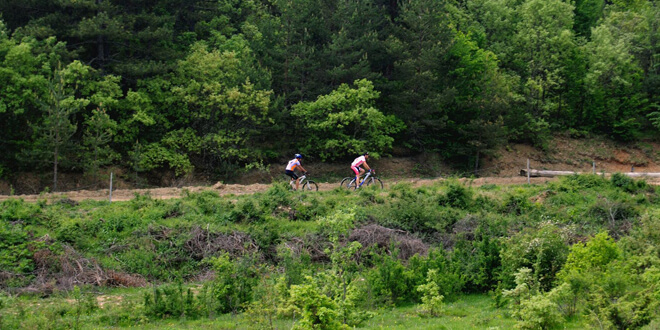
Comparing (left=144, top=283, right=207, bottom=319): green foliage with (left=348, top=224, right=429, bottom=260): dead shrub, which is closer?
(left=144, top=283, right=207, bottom=319): green foliage

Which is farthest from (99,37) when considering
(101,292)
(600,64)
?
(600,64)

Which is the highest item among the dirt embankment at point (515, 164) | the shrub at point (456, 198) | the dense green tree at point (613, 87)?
the dense green tree at point (613, 87)

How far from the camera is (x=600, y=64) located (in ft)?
162

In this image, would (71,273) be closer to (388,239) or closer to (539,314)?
(388,239)

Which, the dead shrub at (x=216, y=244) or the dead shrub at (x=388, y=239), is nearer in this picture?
the dead shrub at (x=216, y=244)

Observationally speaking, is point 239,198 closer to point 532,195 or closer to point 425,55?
point 532,195

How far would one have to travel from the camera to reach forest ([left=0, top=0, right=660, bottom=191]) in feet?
115

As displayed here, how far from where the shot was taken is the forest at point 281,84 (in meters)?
35.0

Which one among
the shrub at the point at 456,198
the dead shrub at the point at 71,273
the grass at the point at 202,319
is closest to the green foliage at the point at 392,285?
the grass at the point at 202,319

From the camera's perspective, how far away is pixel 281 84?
4209 centimetres

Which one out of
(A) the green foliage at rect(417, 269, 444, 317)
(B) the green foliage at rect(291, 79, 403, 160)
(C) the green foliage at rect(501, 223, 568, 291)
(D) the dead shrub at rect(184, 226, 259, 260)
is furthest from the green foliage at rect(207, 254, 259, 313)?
(B) the green foliage at rect(291, 79, 403, 160)

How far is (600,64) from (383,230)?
112 ft

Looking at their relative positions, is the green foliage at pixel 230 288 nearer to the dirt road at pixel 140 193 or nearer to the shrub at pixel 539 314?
the shrub at pixel 539 314

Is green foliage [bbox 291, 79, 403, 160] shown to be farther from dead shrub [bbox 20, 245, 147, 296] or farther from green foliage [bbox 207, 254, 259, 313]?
green foliage [bbox 207, 254, 259, 313]
